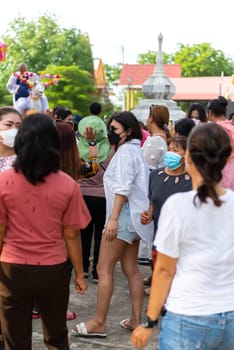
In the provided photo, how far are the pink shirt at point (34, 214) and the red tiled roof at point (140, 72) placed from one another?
61414 mm

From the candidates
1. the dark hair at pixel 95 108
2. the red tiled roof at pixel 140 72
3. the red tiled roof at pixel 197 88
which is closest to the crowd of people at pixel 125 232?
the dark hair at pixel 95 108

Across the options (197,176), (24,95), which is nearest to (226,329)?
(197,176)

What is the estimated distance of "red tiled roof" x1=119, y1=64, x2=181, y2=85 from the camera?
64250 millimetres

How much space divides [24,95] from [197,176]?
9687 mm

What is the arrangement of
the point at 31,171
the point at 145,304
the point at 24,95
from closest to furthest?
the point at 31,171
the point at 145,304
the point at 24,95

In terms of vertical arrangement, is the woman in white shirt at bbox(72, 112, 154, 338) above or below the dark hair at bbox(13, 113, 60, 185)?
below

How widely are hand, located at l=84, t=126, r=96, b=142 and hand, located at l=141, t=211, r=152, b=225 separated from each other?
1222mm

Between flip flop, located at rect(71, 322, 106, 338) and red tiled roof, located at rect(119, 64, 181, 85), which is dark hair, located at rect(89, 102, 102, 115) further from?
red tiled roof, located at rect(119, 64, 181, 85)

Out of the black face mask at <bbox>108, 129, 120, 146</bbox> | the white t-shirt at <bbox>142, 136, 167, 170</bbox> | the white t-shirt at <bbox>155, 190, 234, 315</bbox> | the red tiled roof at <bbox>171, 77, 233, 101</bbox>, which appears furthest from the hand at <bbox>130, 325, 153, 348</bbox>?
the red tiled roof at <bbox>171, 77, 233, 101</bbox>

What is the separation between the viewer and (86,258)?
6.04m

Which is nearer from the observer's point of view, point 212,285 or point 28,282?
point 212,285

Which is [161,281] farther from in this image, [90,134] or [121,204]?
[90,134]

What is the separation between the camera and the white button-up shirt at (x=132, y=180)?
4.20 meters

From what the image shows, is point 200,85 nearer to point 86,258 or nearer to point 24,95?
point 24,95
